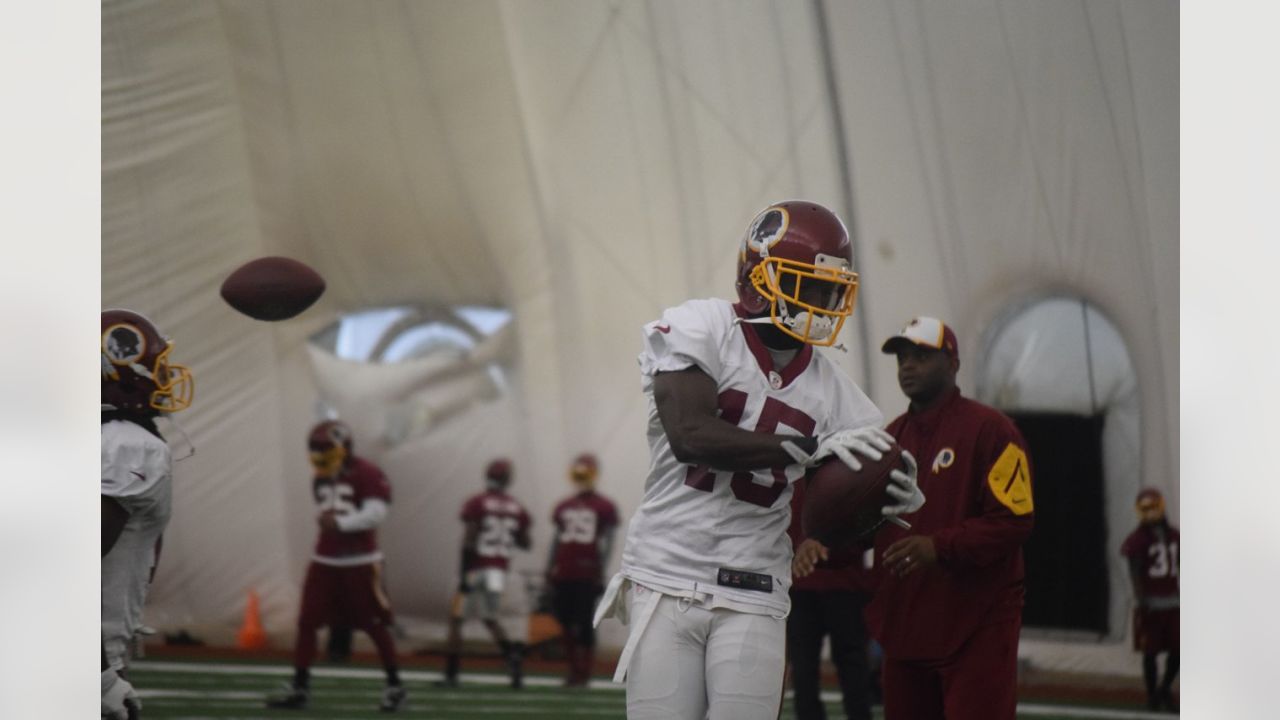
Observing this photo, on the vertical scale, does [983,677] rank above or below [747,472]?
below

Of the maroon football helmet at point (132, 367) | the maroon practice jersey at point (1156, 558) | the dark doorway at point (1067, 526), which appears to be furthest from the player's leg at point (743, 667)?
the dark doorway at point (1067, 526)

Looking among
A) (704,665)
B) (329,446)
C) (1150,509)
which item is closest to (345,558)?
(329,446)

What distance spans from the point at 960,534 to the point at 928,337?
46 centimetres

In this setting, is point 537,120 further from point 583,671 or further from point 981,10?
point 583,671

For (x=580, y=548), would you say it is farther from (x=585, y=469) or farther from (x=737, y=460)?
(x=737, y=460)

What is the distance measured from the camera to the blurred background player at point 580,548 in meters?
5.70

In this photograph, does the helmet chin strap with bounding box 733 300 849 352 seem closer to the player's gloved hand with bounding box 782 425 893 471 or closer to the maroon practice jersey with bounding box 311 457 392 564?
the player's gloved hand with bounding box 782 425 893 471

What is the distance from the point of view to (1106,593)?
5254 mm

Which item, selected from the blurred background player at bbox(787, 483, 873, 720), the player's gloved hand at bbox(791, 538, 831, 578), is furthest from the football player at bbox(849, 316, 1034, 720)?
the blurred background player at bbox(787, 483, 873, 720)

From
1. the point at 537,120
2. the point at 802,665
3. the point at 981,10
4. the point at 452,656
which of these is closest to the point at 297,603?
the point at 452,656

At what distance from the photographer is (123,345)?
10.4 feet

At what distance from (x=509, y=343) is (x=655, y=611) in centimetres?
348

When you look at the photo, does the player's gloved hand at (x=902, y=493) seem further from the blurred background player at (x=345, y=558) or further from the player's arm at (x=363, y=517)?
the player's arm at (x=363, y=517)

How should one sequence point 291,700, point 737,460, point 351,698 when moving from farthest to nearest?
point 351,698 → point 291,700 → point 737,460
